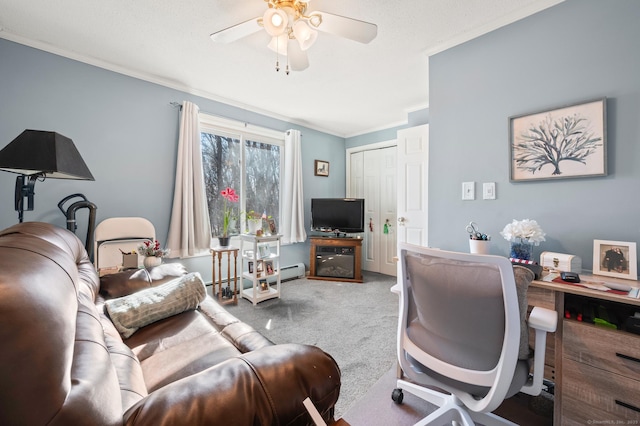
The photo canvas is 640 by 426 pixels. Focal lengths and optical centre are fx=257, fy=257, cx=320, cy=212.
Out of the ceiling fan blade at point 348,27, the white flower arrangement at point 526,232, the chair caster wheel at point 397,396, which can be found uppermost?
the ceiling fan blade at point 348,27

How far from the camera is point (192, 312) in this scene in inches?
59.1

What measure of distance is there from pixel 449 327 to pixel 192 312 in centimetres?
135

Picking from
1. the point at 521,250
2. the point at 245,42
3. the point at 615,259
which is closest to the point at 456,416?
the point at 521,250

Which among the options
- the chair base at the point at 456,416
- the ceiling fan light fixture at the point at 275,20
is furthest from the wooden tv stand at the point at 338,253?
the ceiling fan light fixture at the point at 275,20

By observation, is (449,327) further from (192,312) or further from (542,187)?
(192,312)

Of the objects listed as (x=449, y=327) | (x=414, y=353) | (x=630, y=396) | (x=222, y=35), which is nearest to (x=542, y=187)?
(x=630, y=396)

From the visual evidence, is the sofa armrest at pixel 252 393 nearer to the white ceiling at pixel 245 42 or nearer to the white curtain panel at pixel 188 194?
the white ceiling at pixel 245 42

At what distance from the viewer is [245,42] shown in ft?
6.74

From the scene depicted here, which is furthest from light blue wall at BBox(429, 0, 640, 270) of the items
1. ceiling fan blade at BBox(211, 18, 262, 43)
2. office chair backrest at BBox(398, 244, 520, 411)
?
ceiling fan blade at BBox(211, 18, 262, 43)

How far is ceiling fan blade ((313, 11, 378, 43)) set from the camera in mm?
1453

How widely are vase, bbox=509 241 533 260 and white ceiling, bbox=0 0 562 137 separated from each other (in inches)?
58.4

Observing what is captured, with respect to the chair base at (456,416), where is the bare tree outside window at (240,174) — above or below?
above

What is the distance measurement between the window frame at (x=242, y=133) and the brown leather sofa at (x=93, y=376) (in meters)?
2.45

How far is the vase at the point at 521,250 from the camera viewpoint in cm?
151
